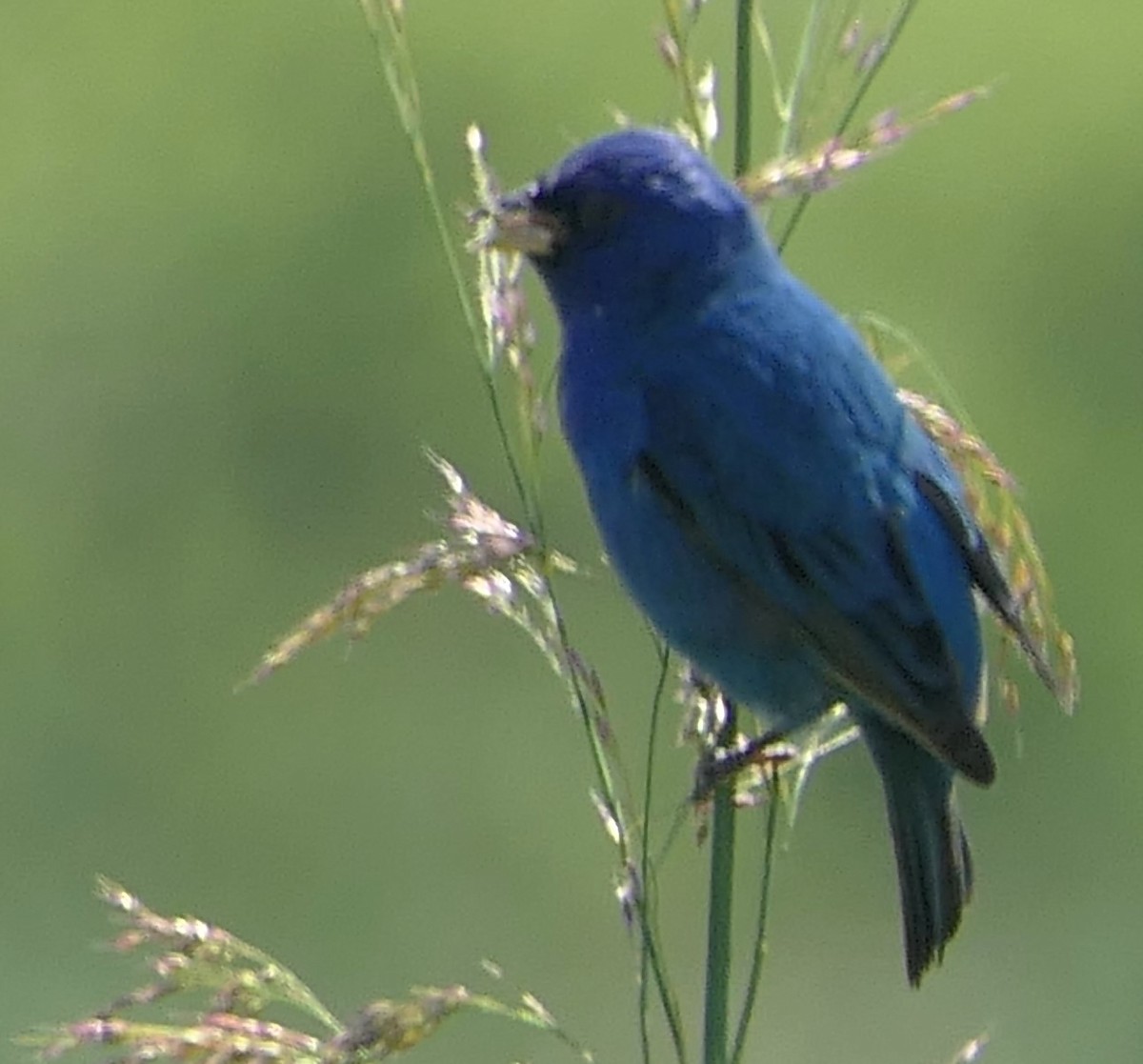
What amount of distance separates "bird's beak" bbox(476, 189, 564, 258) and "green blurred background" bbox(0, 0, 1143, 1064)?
1.13m

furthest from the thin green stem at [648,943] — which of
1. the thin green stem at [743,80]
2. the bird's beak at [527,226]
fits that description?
the bird's beak at [527,226]

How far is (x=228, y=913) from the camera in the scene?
4652 mm

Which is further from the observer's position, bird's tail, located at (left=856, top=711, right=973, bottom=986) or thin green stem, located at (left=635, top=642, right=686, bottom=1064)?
bird's tail, located at (left=856, top=711, right=973, bottom=986)

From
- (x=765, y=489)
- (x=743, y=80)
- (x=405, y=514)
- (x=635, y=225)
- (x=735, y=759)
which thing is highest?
(x=743, y=80)

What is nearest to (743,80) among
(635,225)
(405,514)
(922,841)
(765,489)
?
(765,489)

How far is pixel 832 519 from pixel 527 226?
450 millimetres

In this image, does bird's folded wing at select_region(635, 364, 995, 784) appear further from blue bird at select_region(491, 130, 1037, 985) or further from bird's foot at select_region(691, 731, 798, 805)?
bird's foot at select_region(691, 731, 798, 805)

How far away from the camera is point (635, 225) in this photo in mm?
2768

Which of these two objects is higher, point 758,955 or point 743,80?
point 743,80

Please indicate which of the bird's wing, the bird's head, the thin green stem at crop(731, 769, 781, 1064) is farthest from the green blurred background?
the thin green stem at crop(731, 769, 781, 1064)

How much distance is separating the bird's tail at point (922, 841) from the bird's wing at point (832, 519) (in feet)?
0.26

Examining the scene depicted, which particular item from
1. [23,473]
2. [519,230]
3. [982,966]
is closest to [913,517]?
[519,230]

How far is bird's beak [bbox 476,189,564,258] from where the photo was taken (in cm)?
264

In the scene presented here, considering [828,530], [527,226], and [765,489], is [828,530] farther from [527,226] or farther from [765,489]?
[527,226]
